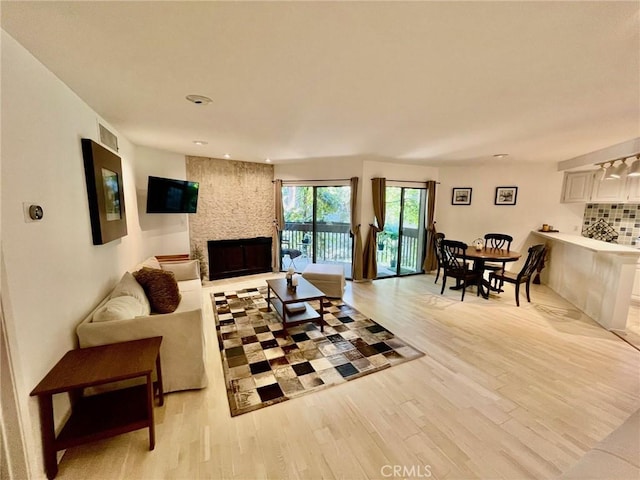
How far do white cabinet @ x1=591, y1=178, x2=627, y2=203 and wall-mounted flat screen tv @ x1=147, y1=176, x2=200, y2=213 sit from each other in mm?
7064

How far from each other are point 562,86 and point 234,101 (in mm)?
2563

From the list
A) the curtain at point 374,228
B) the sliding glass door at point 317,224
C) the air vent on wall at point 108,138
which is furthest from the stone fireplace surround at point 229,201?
the curtain at point 374,228

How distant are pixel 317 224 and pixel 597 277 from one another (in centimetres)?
456

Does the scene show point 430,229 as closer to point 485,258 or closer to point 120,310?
point 485,258

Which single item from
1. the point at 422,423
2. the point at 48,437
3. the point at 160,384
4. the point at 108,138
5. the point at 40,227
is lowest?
the point at 422,423

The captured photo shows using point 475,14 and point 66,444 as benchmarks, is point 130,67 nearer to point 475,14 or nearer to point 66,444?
point 475,14

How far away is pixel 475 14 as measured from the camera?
1.19 meters

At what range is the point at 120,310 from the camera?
2031mm

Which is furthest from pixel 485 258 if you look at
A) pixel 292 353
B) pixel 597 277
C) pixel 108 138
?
pixel 108 138

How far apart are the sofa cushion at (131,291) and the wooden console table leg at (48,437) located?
0.96 meters

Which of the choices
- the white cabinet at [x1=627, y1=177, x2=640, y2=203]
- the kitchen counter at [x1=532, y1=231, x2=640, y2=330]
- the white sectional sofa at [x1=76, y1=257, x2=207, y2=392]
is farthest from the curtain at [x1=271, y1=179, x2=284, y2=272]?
the white cabinet at [x1=627, y1=177, x2=640, y2=203]

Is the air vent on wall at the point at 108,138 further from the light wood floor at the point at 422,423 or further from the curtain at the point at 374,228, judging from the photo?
the curtain at the point at 374,228

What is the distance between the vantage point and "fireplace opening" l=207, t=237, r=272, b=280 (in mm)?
5293

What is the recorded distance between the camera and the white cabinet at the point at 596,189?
13.3ft
